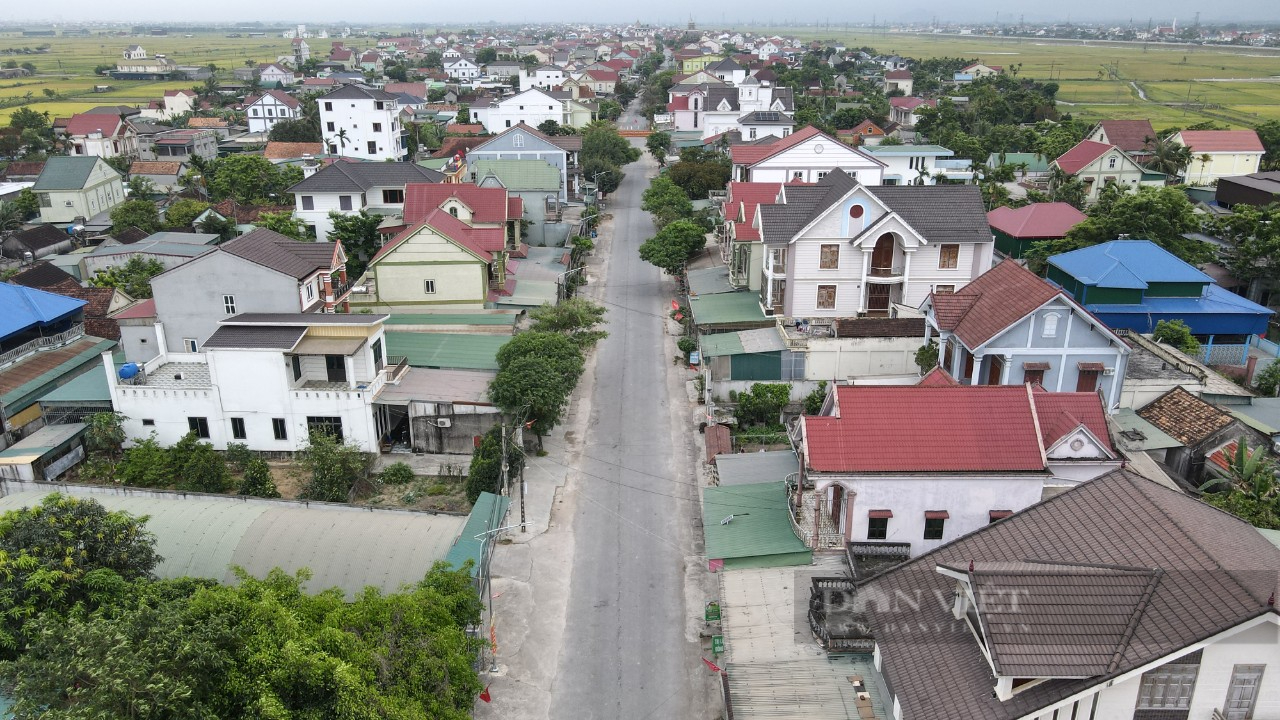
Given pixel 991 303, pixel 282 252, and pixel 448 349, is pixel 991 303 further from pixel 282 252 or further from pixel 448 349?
pixel 282 252

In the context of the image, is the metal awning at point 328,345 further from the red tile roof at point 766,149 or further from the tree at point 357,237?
the red tile roof at point 766,149

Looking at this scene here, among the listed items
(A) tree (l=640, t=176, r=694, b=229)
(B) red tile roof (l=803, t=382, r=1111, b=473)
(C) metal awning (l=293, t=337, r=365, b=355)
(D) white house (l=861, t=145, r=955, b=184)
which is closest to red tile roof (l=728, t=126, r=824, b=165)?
(A) tree (l=640, t=176, r=694, b=229)

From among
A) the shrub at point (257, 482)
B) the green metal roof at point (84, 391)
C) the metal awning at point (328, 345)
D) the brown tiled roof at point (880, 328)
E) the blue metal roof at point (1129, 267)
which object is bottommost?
the shrub at point (257, 482)

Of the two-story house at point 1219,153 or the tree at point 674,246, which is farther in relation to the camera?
the two-story house at point 1219,153

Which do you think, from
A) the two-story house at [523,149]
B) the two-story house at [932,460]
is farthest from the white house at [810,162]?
the two-story house at [932,460]

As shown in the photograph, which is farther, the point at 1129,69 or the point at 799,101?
the point at 1129,69

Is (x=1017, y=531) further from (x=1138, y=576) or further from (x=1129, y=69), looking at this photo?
(x=1129, y=69)

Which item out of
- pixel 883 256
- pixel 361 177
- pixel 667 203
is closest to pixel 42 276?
pixel 361 177

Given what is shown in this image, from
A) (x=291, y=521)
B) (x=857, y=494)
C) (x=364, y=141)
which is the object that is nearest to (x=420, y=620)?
(x=291, y=521)
